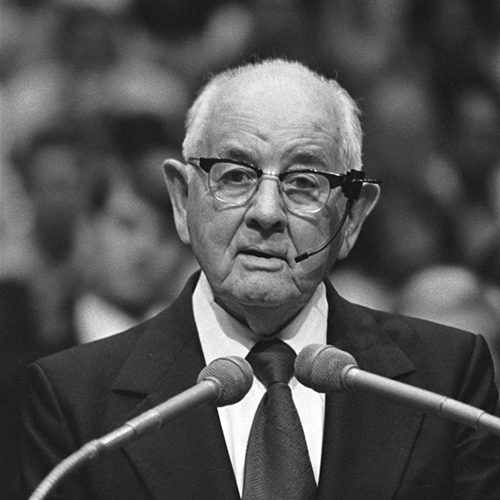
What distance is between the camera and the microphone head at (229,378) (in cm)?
185

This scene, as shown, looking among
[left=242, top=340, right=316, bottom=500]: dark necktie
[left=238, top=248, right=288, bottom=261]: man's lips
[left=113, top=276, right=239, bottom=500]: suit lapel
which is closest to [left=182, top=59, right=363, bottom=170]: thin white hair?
[left=238, top=248, right=288, bottom=261]: man's lips

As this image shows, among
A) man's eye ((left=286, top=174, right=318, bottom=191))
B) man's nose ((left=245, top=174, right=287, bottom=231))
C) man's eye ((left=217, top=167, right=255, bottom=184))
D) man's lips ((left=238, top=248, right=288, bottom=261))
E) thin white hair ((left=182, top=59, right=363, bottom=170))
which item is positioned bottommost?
man's lips ((left=238, top=248, right=288, bottom=261))

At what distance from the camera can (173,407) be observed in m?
1.76

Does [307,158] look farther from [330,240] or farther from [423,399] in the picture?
[423,399]

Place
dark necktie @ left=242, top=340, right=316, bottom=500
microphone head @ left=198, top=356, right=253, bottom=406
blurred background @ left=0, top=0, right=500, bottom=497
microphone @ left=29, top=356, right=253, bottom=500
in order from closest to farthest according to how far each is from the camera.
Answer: microphone @ left=29, top=356, right=253, bottom=500 → microphone head @ left=198, top=356, right=253, bottom=406 → dark necktie @ left=242, top=340, right=316, bottom=500 → blurred background @ left=0, top=0, right=500, bottom=497

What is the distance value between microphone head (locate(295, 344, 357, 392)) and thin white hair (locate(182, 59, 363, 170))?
63 cm

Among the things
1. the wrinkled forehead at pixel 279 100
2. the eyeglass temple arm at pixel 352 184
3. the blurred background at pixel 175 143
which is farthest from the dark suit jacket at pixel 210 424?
the blurred background at pixel 175 143

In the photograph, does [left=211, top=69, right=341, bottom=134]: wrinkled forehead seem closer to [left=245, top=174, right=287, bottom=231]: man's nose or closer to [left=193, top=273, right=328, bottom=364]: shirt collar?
[left=245, top=174, right=287, bottom=231]: man's nose

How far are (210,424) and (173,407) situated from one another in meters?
0.53

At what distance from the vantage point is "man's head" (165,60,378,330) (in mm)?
2279

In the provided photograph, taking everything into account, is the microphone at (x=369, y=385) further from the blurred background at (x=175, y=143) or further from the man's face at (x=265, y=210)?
the blurred background at (x=175, y=143)

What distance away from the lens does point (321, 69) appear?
11.1 feet

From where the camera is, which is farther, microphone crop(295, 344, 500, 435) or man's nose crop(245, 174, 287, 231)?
man's nose crop(245, 174, 287, 231)

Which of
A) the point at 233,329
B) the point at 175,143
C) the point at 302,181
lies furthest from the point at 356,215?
the point at 175,143
